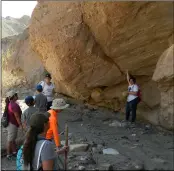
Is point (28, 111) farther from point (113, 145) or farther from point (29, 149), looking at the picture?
point (29, 149)

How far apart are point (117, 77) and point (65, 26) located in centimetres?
198

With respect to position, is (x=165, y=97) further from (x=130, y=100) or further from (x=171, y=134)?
(x=130, y=100)

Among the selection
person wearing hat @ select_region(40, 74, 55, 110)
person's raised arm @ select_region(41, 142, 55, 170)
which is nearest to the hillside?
person wearing hat @ select_region(40, 74, 55, 110)

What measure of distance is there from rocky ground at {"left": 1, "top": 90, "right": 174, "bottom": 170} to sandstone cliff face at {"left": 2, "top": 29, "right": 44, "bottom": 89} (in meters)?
6.98

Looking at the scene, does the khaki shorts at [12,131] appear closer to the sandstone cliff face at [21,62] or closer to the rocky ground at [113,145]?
the rocky ground at [113,145]

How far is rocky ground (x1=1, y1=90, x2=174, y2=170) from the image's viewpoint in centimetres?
635

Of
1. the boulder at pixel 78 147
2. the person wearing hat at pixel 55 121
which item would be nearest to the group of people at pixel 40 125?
the person wearing hat at pixel 55 121

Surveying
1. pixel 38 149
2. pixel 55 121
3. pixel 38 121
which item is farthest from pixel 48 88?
pixel 38 149

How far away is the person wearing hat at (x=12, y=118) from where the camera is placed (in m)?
7.25

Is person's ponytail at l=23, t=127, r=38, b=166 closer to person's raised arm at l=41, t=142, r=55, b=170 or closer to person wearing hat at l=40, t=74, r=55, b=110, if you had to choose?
person's raised arm at l=41, t=142, r=55, b=170

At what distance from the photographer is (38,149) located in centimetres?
400

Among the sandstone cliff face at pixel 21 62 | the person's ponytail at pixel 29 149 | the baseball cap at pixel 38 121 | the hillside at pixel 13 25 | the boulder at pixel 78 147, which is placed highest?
the hillside at pixel 13 25

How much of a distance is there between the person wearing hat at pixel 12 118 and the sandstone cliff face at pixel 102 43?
3067 mm

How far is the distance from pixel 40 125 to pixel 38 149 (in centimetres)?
26
